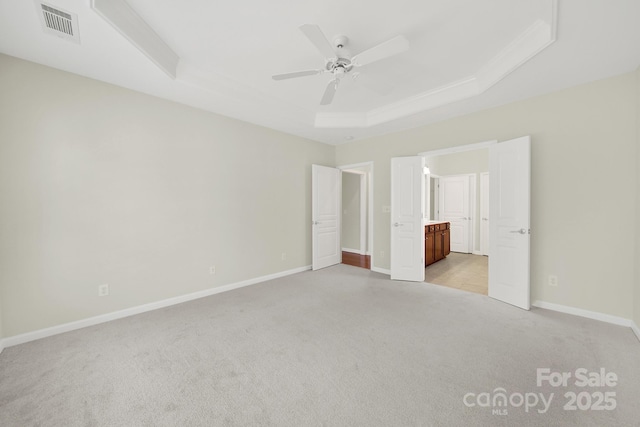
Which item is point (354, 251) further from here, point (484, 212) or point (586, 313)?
point (586, 313)

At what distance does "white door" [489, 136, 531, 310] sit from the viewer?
3041mm

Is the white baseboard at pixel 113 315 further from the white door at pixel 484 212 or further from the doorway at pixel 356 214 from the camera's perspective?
the white door at pixel 484 212

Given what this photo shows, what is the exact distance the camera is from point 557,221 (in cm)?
299

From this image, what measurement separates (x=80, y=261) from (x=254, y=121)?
289cm

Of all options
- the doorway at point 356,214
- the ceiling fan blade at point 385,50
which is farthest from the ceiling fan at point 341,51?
the doorway at point 356,214

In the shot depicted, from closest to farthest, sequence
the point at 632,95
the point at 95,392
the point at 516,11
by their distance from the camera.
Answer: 1. the point at 95,392
2. the point at 516,11
3. the point at 632,95

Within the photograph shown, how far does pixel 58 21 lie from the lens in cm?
190

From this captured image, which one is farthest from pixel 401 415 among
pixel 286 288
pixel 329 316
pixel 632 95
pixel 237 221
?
pixel 632 95

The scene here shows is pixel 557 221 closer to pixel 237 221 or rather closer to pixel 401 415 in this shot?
pixel 401 415

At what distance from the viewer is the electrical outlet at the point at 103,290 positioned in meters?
2.74

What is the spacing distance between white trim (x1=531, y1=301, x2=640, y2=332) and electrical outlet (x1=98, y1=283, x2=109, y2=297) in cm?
517

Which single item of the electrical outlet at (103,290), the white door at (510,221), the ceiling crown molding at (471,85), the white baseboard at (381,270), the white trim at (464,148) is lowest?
the white baseboard at (381,270)

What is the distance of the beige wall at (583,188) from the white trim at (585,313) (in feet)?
0.16

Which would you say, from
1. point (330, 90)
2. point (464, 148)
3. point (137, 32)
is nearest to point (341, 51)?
point (330, 90)
